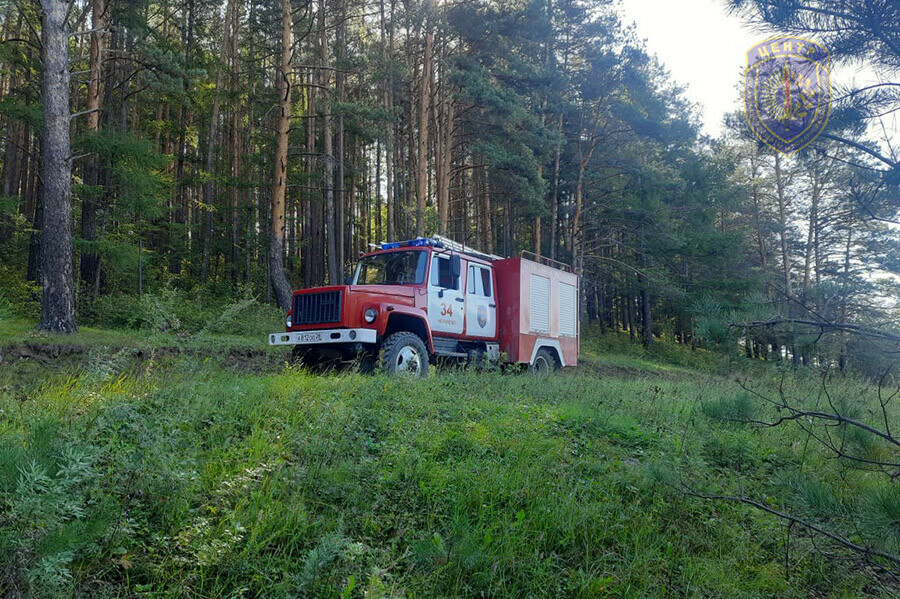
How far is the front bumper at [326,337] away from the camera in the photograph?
26.0ft

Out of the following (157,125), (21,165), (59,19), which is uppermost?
(157,125)

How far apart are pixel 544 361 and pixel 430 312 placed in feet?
13.7

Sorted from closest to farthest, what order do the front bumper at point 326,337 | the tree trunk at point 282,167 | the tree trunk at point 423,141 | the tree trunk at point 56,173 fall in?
the front bumper at point 326,337, the tree trunk at point 56,173, the tree trunk at point 282,167, the tree trunk at point 423,141

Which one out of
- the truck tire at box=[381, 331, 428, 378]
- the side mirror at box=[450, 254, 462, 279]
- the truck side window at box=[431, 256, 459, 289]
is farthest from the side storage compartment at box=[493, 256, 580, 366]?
the truck tire at box=[381, 331, 428, 378]

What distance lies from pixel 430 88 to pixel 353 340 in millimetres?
13981

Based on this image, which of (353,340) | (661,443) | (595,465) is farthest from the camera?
(353,340)

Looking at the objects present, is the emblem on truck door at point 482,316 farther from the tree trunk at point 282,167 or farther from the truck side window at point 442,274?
the tree trunk at point 282,167

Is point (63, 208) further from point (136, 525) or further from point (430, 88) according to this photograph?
point (430, 88)

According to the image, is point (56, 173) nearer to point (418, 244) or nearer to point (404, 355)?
point (418, 244)

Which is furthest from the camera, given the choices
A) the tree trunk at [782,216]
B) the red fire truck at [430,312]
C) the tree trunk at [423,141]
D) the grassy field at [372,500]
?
the tree trunk at [782,216]

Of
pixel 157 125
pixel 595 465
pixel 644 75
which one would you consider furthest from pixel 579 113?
pixel 595 465

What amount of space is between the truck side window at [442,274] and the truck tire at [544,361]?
331 centimetres

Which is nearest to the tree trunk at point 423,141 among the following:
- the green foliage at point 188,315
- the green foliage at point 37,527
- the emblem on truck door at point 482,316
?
the green foliage at point 188,315

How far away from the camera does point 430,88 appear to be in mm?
19281
